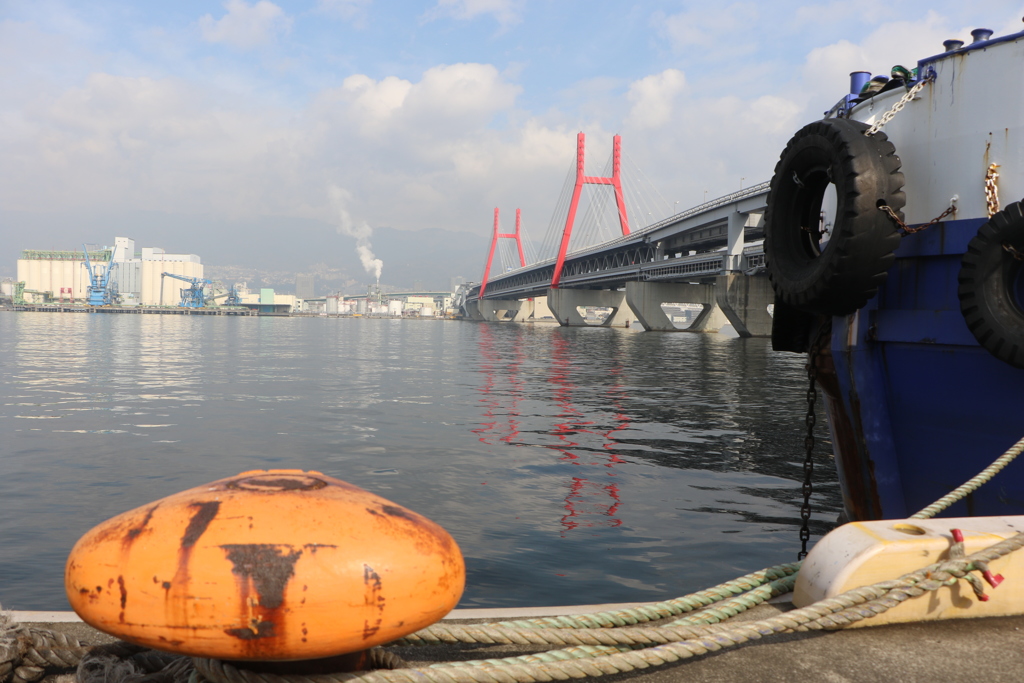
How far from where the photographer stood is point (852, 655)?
2.45 metres

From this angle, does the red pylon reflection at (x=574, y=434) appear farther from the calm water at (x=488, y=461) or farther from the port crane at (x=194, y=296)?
the port crane at (x=194, y=296)

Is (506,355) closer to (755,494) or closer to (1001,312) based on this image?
(755,494)

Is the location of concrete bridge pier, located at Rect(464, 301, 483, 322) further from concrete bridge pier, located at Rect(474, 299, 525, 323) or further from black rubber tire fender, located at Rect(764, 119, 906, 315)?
black rubber tire fender, located at Rect(764, 119, 906, 315)

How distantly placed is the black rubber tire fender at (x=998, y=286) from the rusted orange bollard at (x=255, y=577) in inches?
155

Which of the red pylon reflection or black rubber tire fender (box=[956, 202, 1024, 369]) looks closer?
black rubber tire fender (box=[956, 202, 1024, 369])

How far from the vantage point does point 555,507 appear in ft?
23.4

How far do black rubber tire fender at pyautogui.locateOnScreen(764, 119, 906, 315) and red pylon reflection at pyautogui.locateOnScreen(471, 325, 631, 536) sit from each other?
2772 mm

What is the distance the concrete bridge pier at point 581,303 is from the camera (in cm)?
8212

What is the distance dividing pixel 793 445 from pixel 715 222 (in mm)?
41530

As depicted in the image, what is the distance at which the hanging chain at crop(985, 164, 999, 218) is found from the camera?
15.1ft

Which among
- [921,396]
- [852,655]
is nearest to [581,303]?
[921,396]

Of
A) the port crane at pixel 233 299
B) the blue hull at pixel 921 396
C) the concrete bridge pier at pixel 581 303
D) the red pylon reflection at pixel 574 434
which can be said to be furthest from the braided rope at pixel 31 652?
the port crane at pixel 233 299

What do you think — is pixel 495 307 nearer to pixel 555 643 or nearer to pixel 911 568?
pixel 911 568

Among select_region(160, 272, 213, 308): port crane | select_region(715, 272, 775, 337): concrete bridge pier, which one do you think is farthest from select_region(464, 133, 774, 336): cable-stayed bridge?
select_region(160, 272, 213, 308): port crane
